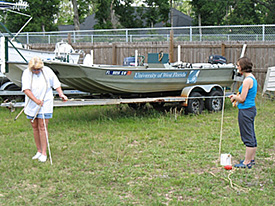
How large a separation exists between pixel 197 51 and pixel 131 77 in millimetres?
6910

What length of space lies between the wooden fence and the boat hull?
4.43 meters

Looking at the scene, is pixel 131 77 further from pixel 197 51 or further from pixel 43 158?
pixel 197 51

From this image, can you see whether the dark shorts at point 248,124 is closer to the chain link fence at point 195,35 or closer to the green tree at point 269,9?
the chain link fence at point 195,35

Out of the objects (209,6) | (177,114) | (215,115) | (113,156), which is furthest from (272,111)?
(209,6)

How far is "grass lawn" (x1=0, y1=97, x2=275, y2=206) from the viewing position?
513 cm

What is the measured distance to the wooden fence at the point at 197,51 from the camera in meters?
15.3

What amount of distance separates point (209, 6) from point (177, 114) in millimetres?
21897

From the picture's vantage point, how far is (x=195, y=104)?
10.8m

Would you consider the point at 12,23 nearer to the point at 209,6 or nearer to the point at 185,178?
the point at 209,6

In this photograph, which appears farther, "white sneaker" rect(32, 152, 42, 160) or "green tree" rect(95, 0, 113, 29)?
"green tree" rect(95, 0, 113, 29)

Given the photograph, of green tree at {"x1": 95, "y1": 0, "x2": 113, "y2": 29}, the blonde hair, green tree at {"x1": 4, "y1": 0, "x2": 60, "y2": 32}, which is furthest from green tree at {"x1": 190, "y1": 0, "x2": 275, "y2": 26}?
the blonde hair

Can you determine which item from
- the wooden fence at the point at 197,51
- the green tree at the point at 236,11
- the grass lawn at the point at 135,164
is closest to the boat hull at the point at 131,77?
the grass lawn at the point at 135,164

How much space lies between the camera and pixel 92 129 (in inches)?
360

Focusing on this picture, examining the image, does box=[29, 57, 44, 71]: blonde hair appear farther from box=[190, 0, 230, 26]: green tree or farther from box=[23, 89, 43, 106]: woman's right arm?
box=[190, 0, 230, 26]: green tree
